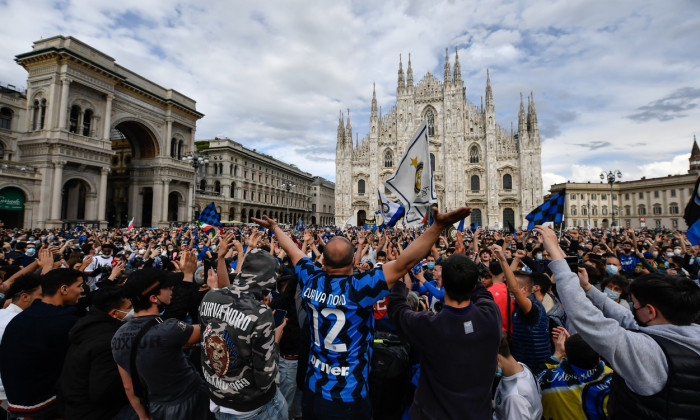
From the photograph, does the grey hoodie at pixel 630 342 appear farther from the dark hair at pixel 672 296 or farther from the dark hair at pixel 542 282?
the dark hair at pixel 542 282

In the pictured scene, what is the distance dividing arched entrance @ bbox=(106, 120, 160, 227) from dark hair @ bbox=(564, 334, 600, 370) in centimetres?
3431

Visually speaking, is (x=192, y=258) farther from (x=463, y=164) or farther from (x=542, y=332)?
(x=463, y=164)

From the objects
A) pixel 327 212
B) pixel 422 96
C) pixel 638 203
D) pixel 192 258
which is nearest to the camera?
pixel 192 258

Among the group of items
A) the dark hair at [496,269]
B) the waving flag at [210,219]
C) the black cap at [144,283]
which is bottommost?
the dark hair at [496,269]

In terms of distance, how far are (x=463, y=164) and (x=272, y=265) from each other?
41847 mm

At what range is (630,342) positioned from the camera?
156 cm

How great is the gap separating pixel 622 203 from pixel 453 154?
35.9 meters

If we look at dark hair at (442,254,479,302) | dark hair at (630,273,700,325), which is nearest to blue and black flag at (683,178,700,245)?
dark hair at (630,273,700,325)

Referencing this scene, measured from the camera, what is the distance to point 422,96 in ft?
142

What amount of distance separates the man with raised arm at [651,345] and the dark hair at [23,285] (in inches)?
175

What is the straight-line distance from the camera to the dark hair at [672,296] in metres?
1.64

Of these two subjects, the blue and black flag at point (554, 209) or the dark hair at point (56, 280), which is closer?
the dark hair at point (56, 280)

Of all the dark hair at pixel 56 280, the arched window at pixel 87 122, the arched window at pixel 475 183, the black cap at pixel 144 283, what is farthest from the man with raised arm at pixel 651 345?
the arched window at pixel 475 183

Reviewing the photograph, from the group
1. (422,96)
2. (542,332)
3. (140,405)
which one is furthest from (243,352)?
(422,96)
